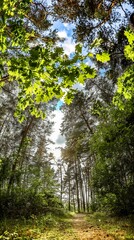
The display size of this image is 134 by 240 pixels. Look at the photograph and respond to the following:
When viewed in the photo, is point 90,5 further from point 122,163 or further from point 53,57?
point 122,163

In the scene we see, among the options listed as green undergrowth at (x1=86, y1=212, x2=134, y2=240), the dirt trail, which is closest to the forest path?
the dirt trail

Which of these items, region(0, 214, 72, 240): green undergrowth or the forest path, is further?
the forest path

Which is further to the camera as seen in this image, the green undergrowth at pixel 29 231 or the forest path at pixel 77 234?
the forest path at pixel 77 234

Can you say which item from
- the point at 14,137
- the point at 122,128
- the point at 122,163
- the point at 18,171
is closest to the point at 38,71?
the point at 122,128

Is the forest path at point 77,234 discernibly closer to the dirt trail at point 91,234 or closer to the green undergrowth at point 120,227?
the dirt trail at point 91,234

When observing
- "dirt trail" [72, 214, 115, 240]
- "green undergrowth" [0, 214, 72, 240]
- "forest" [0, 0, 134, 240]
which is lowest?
"dirt trail" [72, 214, 115, 240]

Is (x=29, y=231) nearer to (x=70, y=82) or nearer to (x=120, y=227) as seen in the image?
(x=120, y=227)

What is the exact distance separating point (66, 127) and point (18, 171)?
1514 cm

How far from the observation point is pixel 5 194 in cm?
1171

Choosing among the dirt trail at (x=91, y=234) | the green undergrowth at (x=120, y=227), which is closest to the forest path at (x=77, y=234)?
the dirt trail at (x=91, y=234)

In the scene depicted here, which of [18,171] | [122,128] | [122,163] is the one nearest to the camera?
[122,128]

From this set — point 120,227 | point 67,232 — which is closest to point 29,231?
point 67,232

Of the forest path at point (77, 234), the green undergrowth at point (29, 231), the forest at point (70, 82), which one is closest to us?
the forest at point (70, 82)

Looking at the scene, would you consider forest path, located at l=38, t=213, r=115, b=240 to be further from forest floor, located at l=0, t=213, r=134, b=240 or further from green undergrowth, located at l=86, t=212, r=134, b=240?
green undergrowth, located at l=86, t=212, r=134, b=240
